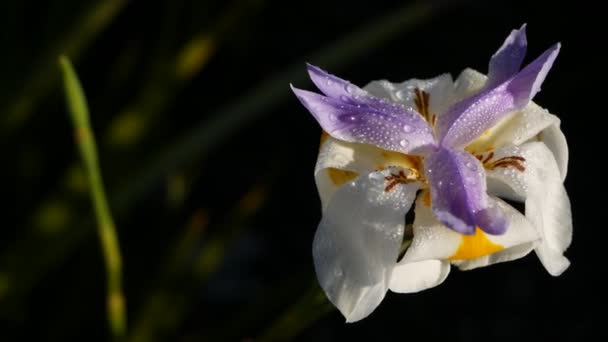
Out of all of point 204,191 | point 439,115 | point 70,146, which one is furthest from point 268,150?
point 439,115

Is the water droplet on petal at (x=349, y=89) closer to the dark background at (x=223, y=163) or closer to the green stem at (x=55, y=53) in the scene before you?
the dark background at (x=223, y=163)

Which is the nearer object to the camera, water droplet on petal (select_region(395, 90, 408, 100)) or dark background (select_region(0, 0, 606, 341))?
water droplet on petal (select_region(395, 90, 408, 100))

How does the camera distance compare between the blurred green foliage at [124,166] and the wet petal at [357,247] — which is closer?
the wet petal at [357,247]

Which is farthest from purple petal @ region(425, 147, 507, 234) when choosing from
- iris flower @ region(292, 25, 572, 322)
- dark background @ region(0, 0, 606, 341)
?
dark background @ region(0, 0, 606, 341)

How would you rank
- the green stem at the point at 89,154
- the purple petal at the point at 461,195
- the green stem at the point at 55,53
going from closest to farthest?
Answer: the purple petal at the point at 461,195, the green stem at the point at 89,154, the green stem at the point at 55,53

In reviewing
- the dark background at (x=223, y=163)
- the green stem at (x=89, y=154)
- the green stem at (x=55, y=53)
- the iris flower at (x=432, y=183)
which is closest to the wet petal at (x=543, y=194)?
the iris flower at (x=432, y=183)

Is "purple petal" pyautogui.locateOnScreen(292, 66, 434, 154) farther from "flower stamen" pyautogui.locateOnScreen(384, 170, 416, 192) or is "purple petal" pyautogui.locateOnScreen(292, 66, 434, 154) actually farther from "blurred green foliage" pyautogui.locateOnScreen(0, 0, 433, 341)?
"blurred green foliage" pyautogui.locateOnScreen(0, 0, 433, 341)

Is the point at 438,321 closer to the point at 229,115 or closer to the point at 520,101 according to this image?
the point at 229,115
